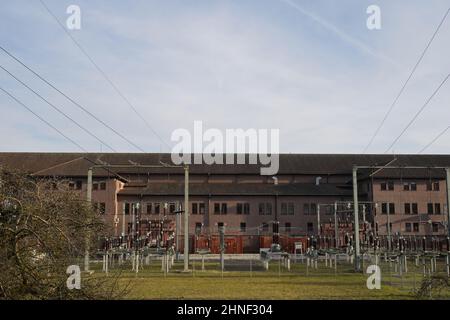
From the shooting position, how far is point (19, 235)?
11750 millimetres

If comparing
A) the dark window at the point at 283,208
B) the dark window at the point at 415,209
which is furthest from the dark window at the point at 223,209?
the dark window at the point at 415,209

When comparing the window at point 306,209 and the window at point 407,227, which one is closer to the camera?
the window at point 407,227

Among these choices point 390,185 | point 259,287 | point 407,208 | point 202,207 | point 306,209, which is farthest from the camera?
point 390,185

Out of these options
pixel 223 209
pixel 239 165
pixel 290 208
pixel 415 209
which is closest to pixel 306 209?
pixel 290 208

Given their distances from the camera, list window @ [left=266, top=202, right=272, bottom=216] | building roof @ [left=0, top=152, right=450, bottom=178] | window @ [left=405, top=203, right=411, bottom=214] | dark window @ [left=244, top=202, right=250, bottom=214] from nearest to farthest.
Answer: window @ [left=405, top=203, right=411, bottom=214], window @ [left=266, top=202, right=272, bottom=216], dark window @ [left=244, top=202, right=250, bottom=214], building roof @ [left=0, top=152, right=450, bottom=178]

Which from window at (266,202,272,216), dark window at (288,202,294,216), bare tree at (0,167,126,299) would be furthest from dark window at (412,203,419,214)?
bare tree at (0,167,126,299)

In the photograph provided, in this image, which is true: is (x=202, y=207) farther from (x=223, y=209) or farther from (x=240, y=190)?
(x=240, y=190)

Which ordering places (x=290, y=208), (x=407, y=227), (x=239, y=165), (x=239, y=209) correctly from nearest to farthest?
(x=407, y=227), (x=290, y=208), (x=239, y=209), (x=239, y=165)

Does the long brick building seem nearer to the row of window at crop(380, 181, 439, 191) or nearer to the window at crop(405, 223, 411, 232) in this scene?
the row of window at crop(380, 181, 439, 191)

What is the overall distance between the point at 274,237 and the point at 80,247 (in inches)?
1933

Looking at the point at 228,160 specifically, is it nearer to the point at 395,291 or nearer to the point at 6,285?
the point at 395,291

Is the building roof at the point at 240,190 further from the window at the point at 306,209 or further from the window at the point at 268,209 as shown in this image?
the window at the point at 306,209
